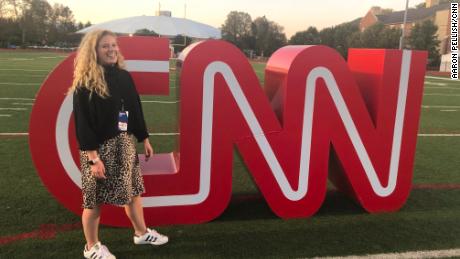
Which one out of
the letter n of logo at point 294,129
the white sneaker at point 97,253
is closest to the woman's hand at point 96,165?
the white sneaker at point 97,253

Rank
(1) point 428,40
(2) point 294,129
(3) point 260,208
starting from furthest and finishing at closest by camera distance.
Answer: (1) point 428,40, (3) point 260,208, (2) point 294,129

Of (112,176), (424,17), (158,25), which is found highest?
(424,17)

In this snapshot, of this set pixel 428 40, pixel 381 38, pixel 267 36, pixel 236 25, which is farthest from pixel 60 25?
pixel 428 40

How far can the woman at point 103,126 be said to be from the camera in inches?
104

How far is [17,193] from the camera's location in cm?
414

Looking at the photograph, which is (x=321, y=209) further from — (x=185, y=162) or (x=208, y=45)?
(x=208, y=45)

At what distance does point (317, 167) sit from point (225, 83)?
1172mm

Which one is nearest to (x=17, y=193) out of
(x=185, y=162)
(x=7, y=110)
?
(x=185, y=162)

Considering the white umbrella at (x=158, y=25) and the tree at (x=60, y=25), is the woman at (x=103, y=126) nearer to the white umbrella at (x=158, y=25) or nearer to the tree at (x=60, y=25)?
the white umbrella at (x=158, y=25)

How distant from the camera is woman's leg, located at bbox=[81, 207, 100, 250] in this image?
2883 millimetres

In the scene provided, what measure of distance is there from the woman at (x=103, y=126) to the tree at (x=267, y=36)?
62243mm

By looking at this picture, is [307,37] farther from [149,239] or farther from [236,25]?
[149,239]

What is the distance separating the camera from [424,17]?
204ft

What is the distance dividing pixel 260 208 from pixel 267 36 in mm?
63154
